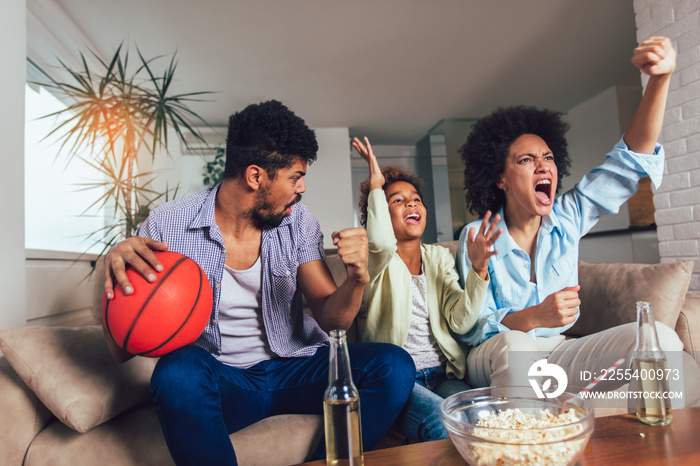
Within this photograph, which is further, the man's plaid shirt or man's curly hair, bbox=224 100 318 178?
man's curly hair, bbox=224 100 318 178

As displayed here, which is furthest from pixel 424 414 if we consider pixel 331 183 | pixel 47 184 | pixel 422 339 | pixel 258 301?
pixel 331 183

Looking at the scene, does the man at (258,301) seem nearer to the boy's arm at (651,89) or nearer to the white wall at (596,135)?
the boy's arm at (651,89)

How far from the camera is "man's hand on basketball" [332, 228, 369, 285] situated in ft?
4.05

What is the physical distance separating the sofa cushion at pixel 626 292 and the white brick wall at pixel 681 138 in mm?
1074

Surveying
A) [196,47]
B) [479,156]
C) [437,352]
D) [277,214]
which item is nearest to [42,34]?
[196,47]

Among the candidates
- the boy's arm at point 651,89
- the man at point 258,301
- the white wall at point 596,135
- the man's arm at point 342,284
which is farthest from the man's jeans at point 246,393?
the white wall at point 596,135

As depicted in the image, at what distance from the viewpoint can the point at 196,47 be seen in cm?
434

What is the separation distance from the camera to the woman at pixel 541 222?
1.43m

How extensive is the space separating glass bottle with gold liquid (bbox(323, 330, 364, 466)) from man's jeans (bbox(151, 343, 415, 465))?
53cm

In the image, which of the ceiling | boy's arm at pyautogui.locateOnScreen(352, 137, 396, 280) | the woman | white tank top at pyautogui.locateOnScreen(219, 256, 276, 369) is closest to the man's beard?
→ white tank top at pyautogui.locateOnScreen(219, 256, 276, 369)

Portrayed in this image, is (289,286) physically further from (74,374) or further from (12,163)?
(12,163)

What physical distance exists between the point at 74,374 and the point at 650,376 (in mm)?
1372

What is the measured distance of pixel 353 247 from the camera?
1243 millimetres

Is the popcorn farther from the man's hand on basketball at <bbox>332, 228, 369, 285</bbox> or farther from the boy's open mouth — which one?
the boy's open mouth
